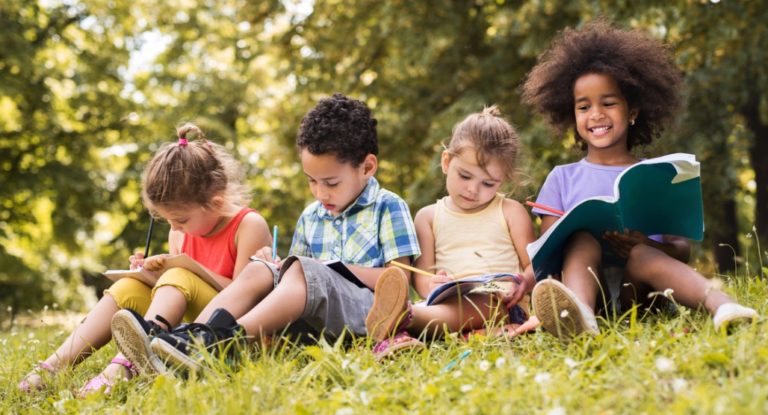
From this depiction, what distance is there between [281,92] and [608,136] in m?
10.2

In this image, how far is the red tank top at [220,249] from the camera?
3.58 m

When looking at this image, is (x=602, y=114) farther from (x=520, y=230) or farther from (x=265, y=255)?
(x=265, y=255)

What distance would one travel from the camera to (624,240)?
3090 millimetres

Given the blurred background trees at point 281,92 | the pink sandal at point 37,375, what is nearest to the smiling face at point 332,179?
the pink sandal at point 37,375

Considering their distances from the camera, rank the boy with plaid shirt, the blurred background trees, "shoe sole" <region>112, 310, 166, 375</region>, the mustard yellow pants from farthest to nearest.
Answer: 1. the blurred background trees
2. the mustard yellow pants
3. the boy with plaid shirt
4. "shoe sole" <region>112, 310, 166, 375</region>

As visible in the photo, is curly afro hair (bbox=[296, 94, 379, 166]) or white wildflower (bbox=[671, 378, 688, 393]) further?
curly afro hair (bbox=[296, 94, 379, 166])

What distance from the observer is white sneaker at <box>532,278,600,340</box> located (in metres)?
2.54

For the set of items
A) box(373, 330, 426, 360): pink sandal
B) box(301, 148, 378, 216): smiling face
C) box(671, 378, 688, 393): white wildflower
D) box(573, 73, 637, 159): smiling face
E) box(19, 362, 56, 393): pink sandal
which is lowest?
box(19, 362, 56, 393): pink sandal

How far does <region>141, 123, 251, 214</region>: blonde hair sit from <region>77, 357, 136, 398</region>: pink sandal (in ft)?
2.60

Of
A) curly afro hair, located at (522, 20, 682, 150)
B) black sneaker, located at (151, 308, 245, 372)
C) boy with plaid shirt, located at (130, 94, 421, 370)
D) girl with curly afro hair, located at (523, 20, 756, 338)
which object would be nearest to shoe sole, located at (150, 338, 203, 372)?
black sneaker, located at (151, 308, 245, 372)

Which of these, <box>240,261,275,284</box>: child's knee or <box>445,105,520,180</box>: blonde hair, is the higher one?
<box>445,105,520,180</box>: blonde hair

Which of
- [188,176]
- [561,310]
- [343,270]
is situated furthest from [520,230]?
[188,176]

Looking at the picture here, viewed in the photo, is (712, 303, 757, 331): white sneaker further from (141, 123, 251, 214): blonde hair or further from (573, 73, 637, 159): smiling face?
(141, 123, 251, 214): blonde hair

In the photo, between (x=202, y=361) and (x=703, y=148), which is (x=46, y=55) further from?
(x=202, y=361)
